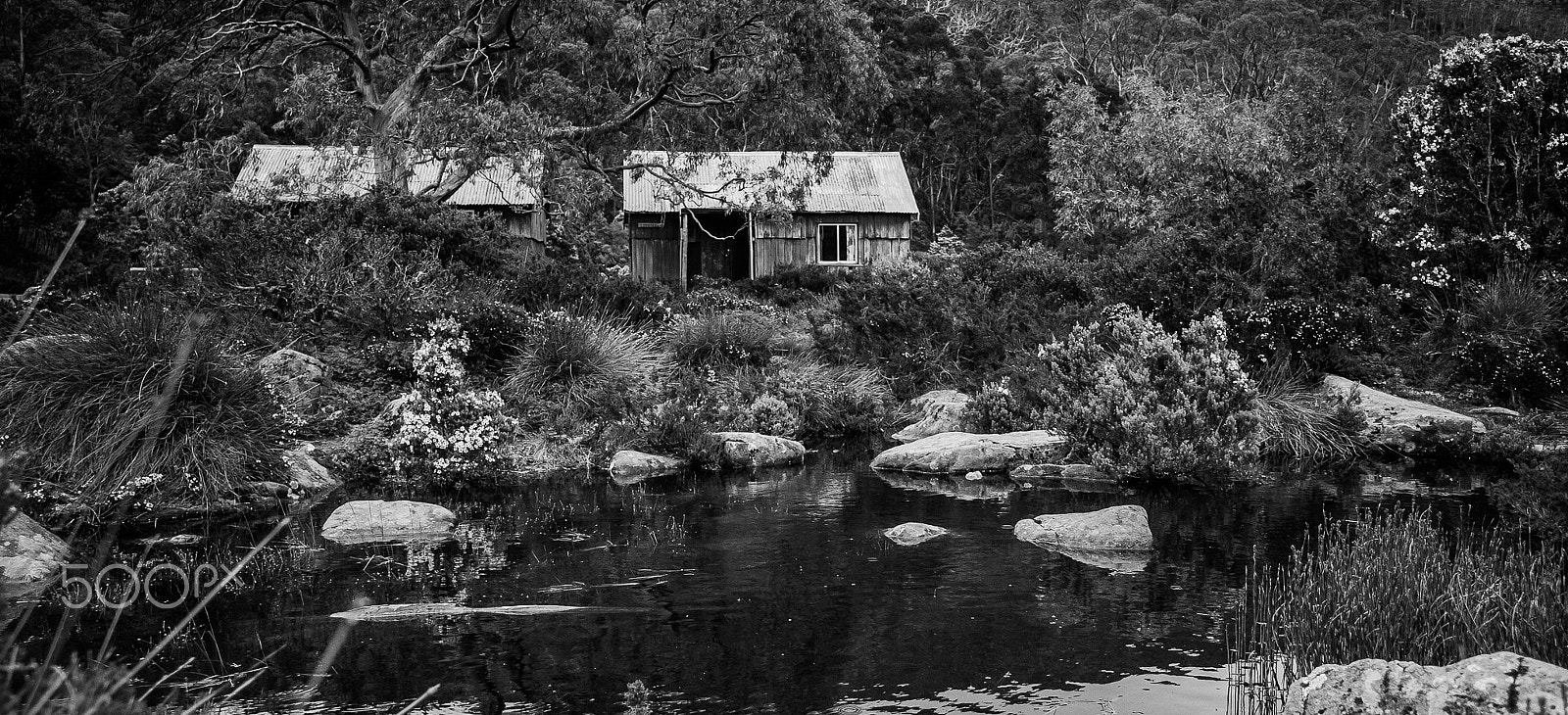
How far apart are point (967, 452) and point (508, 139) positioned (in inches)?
390

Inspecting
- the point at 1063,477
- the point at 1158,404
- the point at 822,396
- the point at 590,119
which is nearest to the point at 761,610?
the point at 1063,477

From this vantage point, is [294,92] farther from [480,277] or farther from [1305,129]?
[1305,129]

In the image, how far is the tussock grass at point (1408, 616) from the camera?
5.81 meters

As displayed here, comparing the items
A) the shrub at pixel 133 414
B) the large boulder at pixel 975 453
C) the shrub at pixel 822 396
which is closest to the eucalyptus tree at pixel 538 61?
the shrub at pixel 822 396

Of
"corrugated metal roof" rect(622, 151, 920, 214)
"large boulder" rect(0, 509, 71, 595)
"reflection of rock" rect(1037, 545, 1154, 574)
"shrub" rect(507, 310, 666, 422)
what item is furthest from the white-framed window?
"large boulder" rect(0, 509, 71, 595)

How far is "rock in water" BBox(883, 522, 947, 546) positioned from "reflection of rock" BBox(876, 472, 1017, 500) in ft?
6.33

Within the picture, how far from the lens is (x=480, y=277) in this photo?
18750 mm

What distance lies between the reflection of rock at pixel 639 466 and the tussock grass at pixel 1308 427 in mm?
7045

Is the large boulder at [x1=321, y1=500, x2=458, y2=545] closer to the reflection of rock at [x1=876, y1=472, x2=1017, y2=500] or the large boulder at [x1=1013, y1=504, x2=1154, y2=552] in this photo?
the reflection of rock at [x1=876, y1=472, x2=1017, y2=500]

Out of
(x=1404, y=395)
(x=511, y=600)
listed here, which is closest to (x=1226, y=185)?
(x=1404, y=395)

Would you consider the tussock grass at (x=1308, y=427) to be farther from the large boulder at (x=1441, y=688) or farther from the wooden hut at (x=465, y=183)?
the wooden hut at (x=465, y=183)

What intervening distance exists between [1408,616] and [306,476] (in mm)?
10520

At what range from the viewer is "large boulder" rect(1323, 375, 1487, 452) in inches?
557
